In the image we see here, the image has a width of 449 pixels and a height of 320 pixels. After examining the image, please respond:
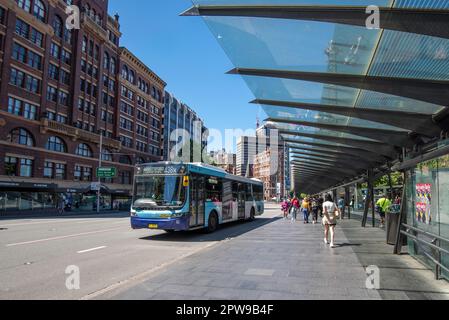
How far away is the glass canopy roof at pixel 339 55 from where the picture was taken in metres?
5.92

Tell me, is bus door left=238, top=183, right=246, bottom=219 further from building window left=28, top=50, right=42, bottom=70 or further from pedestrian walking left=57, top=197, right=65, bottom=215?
building window left=28, top=50, right=42, bottom=70

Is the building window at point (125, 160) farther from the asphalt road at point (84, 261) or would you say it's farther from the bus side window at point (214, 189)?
the asphalt road at point (84, 261)

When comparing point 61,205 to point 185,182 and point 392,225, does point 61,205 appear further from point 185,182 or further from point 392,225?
point 392,225

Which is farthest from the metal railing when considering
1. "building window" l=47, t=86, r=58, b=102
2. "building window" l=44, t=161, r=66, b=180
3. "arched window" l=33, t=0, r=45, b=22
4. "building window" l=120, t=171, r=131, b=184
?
"building window" l=120, t=171, r=131, b=184

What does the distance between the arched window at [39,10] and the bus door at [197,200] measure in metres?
38.7

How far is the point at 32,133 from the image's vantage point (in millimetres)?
41188

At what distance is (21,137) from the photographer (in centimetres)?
4009

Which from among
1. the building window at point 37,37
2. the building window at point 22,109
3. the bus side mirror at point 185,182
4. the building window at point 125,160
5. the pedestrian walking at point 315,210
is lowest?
the pedestrian walking at point 315,210

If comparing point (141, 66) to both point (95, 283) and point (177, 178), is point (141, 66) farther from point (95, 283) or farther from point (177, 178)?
point (95, 283)

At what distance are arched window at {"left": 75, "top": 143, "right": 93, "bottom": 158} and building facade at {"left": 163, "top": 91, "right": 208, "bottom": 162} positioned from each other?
22.6m

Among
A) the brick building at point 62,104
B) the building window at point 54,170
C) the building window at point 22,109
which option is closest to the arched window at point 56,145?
the brick building at point 62,104

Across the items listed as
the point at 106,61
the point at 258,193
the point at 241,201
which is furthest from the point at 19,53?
the point at 241,201

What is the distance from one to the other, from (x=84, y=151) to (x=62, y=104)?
25.6 feet
